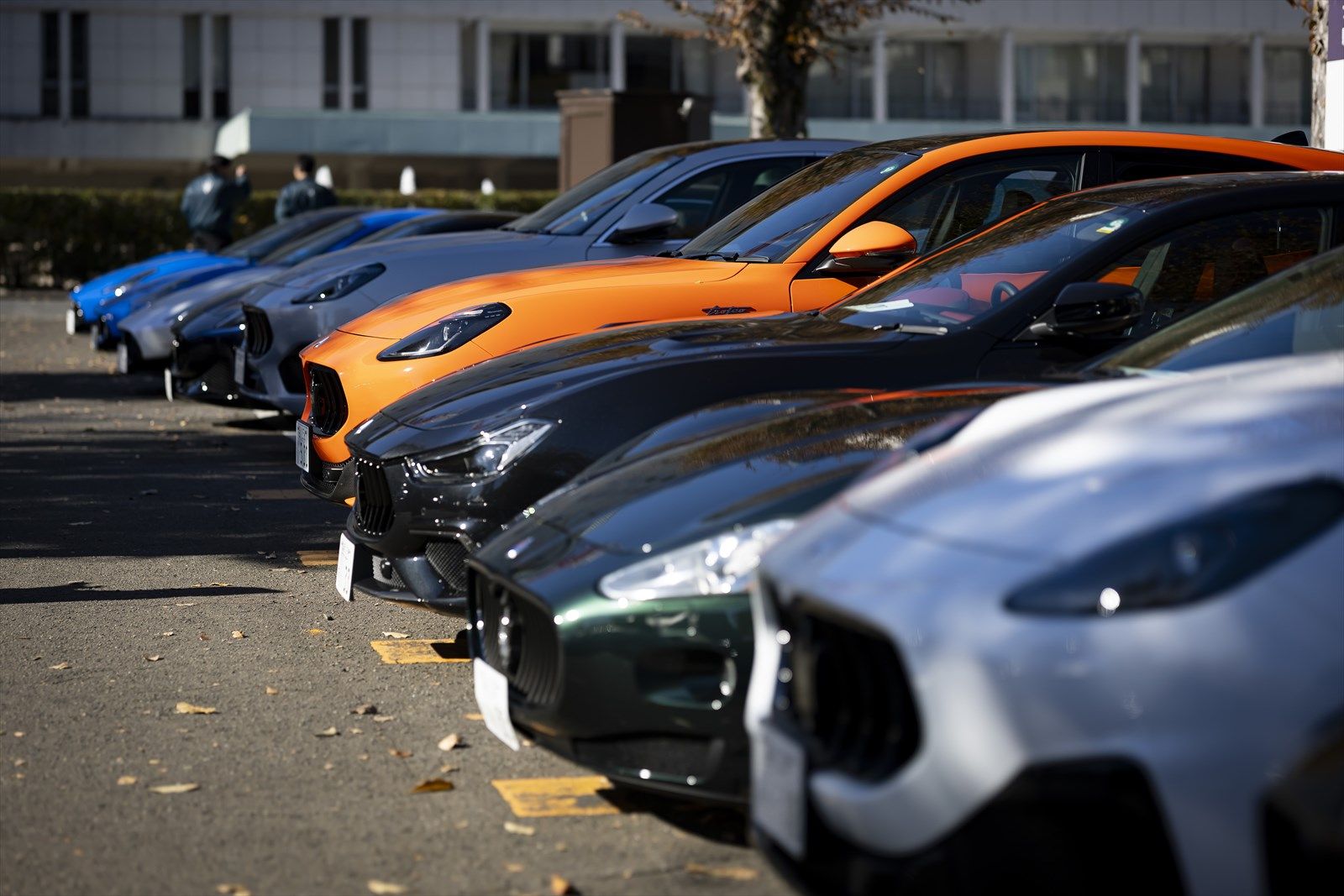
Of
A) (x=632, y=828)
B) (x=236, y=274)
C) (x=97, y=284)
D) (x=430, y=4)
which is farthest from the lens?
(x=430, y=4)

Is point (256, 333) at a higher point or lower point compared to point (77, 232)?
lower

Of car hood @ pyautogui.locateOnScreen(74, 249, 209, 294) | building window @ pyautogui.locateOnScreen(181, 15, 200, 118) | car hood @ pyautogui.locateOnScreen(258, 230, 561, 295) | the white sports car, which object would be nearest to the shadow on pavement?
car hood @ pyautogui.locateOnScreen(258, 230, 561, 295)

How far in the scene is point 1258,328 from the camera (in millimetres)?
4184

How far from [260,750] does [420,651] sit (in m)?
1.15

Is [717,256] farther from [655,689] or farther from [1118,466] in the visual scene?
[1118,466]

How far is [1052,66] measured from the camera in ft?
161

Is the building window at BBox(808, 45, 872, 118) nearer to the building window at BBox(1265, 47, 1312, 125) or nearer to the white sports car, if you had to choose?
A: the building window at BBox(1265, 47, 1312, 125)

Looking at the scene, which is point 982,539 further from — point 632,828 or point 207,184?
point 207,184

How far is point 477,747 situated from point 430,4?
4335 cm

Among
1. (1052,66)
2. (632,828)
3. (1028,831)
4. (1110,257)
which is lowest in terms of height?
(632,828)

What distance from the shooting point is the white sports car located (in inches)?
93.4

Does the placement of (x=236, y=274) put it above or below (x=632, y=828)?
above

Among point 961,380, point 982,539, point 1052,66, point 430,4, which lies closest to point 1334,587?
point 982,539

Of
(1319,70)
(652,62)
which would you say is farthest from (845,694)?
(652,62)
